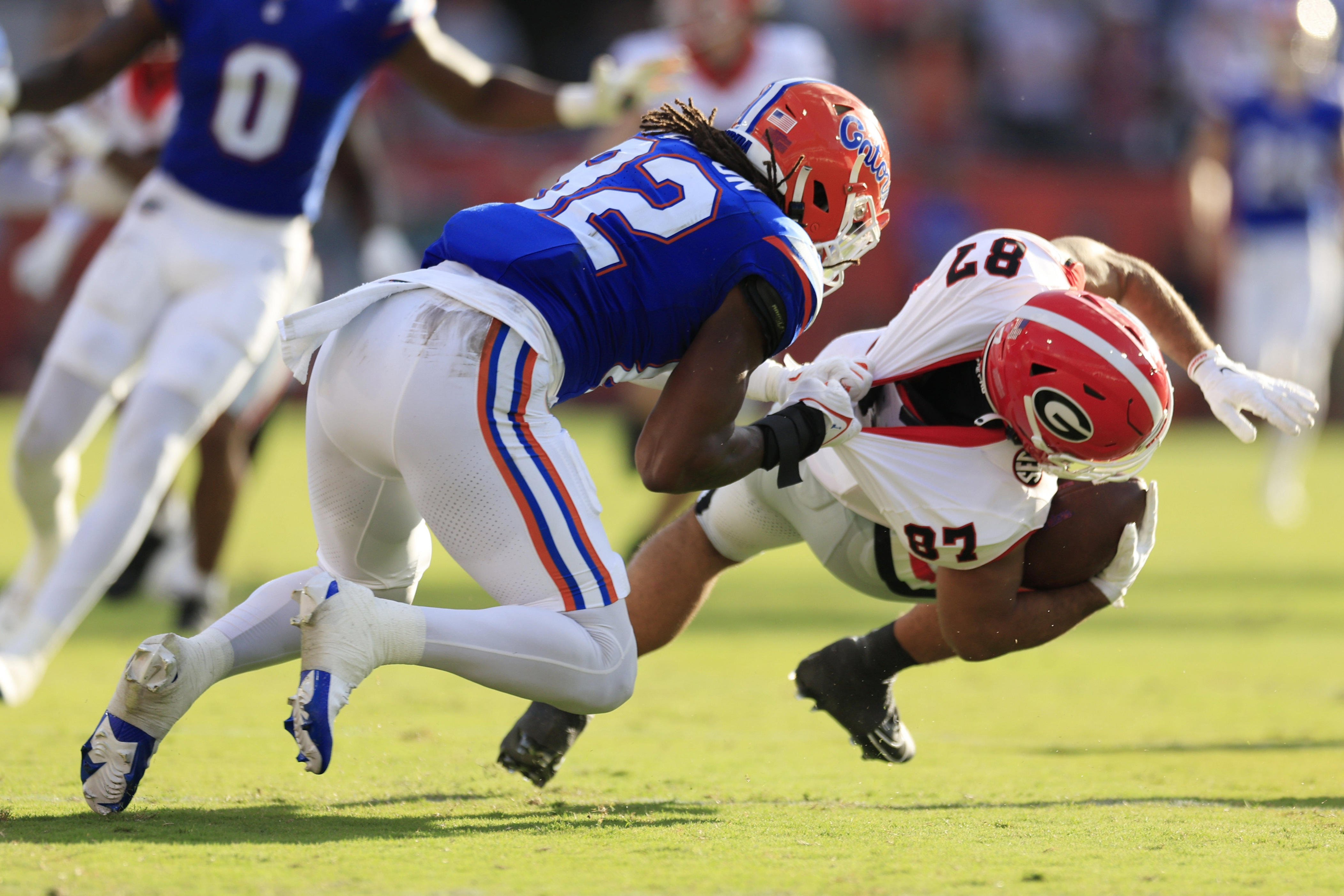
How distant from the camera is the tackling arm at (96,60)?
4594mm

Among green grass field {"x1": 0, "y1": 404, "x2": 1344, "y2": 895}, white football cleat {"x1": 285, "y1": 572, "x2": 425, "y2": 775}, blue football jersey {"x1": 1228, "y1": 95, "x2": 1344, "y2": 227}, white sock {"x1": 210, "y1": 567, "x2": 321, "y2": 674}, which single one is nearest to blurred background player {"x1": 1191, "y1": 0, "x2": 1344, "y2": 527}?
blue football jersey {"x1": 1228, "y1": 95, "x2": 1344, "y2": 227}

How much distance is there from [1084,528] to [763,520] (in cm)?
71

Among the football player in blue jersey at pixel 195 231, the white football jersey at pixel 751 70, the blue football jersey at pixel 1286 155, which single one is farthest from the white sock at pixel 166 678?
the blue football jersey at pixel 1286 155

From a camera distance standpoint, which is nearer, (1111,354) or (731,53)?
(1111,354)

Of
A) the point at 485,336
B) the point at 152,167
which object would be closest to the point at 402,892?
the point at 485,336

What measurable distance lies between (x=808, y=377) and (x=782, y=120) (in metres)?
0.50

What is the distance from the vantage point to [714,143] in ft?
10.3

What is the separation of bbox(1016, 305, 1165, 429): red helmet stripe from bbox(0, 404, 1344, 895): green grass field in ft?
2.64

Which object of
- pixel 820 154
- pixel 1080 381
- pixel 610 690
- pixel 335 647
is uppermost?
pixel 820 154

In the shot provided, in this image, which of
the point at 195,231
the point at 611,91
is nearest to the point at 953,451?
the point at 611,91

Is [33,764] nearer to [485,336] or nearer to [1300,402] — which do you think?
[485,336]

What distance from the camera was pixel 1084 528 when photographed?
334 cm

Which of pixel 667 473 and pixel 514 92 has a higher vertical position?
pixel 667 473

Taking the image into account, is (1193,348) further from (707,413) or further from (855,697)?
(707,413)
